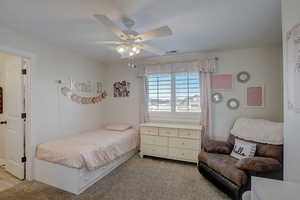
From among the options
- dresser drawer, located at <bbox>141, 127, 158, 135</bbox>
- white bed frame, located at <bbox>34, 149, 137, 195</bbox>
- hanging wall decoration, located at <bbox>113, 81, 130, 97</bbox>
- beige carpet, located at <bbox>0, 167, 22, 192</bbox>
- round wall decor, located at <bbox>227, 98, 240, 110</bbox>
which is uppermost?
hanging wall decoration, located at <bbox>113, 81, 130, 97</bbox>

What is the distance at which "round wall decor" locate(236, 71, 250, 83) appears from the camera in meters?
3.05

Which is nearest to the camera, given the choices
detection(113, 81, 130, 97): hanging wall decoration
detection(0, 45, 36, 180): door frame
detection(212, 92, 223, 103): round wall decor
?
detection(0, 45, 36, 180): door frame

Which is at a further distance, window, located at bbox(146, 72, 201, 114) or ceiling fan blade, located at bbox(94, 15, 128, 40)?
window, located at bbox(146, 72, 201, 114)

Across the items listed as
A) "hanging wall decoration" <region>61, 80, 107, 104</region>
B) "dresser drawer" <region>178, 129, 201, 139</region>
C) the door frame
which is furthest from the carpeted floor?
"hanging wall decoration" <region>61, 80, 107, 104</region>

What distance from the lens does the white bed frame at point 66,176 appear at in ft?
7.06

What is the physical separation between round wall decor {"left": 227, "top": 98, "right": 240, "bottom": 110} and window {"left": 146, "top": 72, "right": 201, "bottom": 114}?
633 mm

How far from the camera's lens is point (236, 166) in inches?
78.2

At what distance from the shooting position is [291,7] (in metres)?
1.29

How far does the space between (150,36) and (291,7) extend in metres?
1.35

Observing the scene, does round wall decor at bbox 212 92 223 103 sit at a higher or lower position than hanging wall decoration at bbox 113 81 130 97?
lower

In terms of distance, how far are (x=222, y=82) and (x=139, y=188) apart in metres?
2.65

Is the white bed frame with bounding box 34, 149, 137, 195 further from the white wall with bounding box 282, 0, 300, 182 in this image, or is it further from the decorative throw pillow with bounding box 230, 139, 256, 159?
the white wall with bounding box 282, 0, 300, 182

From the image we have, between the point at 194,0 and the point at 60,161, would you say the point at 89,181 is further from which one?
the point at 194,0

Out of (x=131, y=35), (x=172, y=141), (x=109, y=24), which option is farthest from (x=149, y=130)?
(x=109, y=24)
